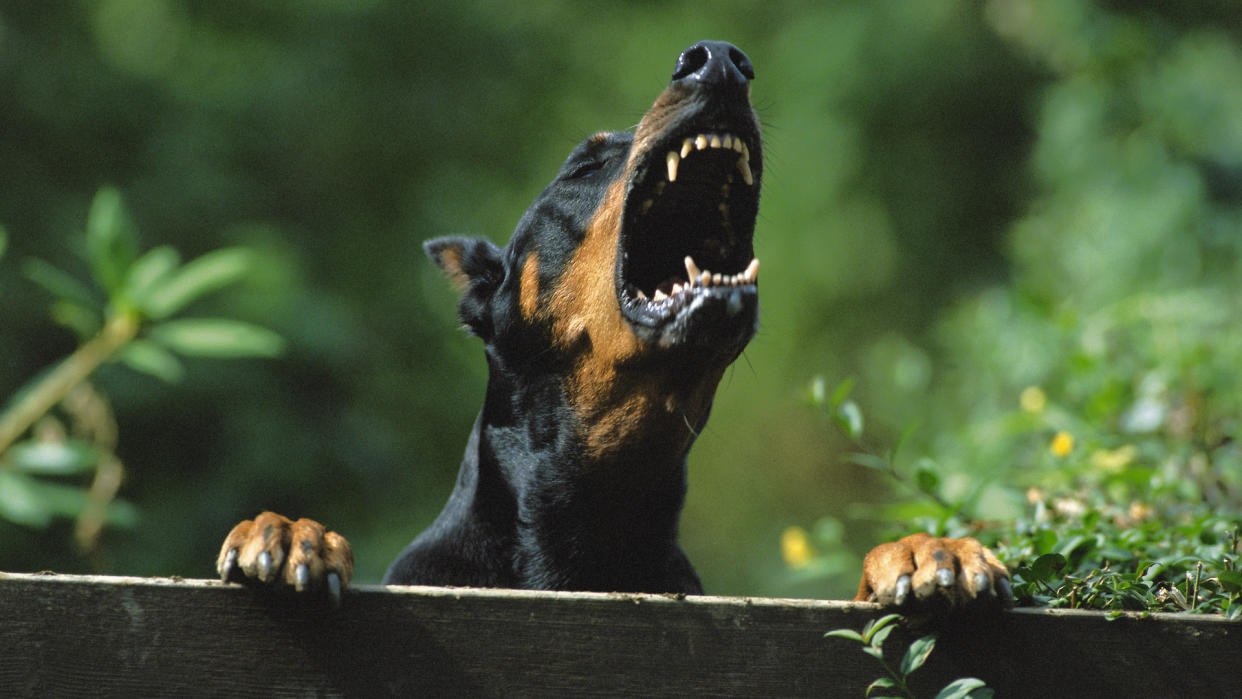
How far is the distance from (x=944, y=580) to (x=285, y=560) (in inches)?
40.1

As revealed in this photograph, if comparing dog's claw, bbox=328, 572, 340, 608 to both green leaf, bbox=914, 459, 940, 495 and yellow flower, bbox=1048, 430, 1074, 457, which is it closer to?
green leaf, bbox=914, 459, 940, 495

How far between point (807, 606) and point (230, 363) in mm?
7379

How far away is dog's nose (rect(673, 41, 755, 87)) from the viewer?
96.3 inches

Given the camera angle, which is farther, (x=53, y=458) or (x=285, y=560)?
(x=53, y=458)

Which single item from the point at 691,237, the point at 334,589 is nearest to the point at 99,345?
the point at 691,237

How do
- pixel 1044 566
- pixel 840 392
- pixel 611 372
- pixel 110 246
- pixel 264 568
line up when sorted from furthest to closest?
pixel 110 246, pixel 611 372, pixel 840 392, pixel 1044 566, pixel 264 568

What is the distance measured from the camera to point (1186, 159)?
563cm

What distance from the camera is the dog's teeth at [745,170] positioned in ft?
8.32

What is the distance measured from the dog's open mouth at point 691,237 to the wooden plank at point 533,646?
755 mm

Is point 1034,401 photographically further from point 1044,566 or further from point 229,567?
point 229,567

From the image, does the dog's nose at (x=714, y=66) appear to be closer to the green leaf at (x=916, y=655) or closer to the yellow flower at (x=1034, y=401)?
the green leaf at (x=916, y=655)

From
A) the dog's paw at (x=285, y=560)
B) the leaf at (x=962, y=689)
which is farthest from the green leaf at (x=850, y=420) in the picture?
the dog's paw at (x=285, y=560)

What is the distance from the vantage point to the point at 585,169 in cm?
287

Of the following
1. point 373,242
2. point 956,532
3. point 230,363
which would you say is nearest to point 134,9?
point 373,242
